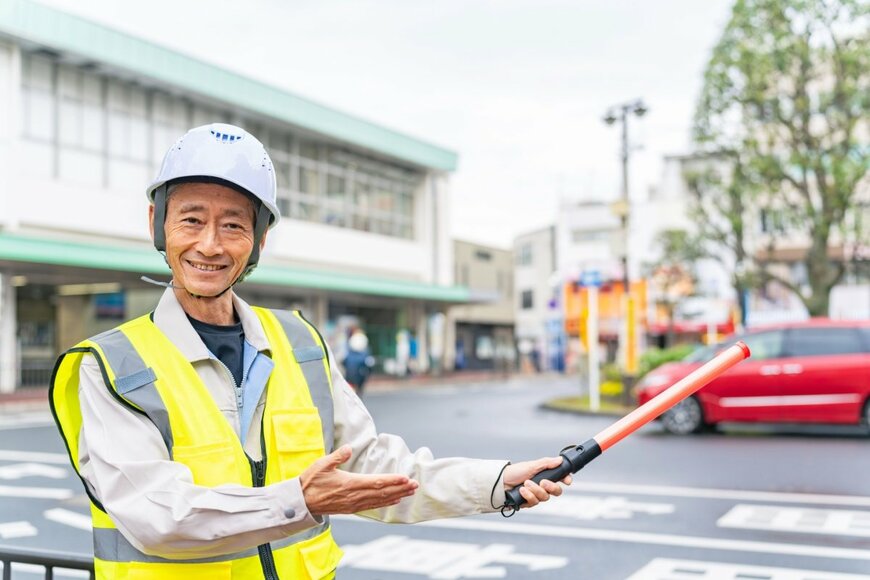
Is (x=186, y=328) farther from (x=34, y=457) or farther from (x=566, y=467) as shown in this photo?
(x=34, y=457)

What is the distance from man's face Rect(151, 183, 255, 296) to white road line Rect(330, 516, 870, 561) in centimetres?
522

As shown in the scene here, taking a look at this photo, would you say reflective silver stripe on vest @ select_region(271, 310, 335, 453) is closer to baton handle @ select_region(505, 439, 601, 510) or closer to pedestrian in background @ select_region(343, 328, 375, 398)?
baton handle @ select_region(505, 439, 601, 510)

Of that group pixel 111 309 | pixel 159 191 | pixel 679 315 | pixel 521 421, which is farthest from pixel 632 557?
pixel 679 315

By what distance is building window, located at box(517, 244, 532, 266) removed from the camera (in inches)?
2601

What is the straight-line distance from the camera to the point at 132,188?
27406 mm

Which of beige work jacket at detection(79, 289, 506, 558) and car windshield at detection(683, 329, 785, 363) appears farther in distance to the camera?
car windshield at detection(683, 329, 785, 363)

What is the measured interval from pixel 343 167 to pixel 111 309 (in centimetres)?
1172

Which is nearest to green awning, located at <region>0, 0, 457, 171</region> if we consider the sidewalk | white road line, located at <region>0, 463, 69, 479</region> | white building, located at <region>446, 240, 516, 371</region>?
the sidewalk

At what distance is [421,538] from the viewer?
22.3ft

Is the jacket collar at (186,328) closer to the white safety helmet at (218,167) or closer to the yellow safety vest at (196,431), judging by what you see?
the yellow safety vest at (196,431)

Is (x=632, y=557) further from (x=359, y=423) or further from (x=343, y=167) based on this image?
(x=343, y=167)

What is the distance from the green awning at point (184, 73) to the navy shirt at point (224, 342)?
78.7ft

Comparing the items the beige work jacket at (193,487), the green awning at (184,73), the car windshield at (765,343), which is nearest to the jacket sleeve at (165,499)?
the beige work jacket at (193,487)

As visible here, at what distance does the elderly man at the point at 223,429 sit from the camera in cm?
167
